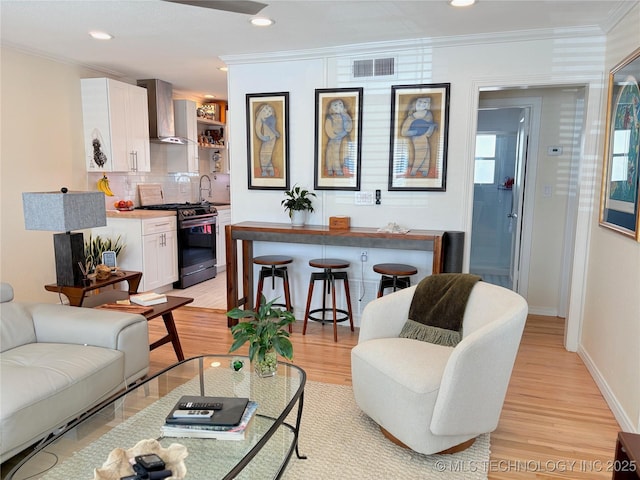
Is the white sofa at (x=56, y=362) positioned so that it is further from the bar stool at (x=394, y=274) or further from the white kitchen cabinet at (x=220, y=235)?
the white kitchen cabinet at (x=220, y=235)

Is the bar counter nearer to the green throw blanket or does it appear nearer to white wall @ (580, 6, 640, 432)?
the green throw blanket

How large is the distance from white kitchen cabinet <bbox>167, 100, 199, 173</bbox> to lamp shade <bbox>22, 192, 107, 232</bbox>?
3.16 m

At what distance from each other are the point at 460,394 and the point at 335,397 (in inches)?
38.0

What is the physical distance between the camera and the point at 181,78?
17.1ft

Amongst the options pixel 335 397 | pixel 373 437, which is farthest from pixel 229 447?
pixel 335 397

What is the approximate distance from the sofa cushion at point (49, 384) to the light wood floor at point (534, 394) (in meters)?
0.86

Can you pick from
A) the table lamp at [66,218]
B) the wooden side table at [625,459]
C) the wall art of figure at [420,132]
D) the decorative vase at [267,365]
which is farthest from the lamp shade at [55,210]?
the wooden side table at [625,459]

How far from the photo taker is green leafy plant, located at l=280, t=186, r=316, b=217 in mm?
4027

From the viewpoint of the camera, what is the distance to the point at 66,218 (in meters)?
2.80

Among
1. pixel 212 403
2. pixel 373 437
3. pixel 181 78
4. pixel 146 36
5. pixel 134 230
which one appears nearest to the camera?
pixel 212 403

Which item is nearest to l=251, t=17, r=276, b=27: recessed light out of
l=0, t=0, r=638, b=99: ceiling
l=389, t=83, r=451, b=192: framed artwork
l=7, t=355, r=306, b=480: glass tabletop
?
l=0, t=0, r=638, b=99: ceiling

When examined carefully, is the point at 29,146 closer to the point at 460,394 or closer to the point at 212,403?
the point at 212,403

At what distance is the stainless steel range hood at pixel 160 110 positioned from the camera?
209 inches

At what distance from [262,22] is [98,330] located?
7.50ft
